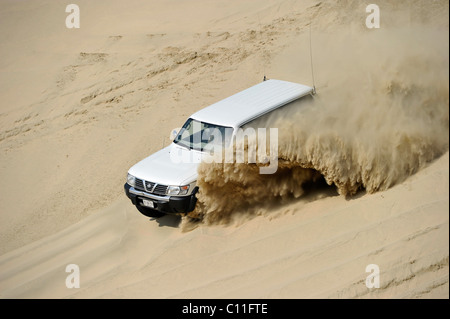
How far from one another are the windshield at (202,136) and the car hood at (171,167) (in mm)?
139

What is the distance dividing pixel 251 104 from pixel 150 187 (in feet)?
7.04

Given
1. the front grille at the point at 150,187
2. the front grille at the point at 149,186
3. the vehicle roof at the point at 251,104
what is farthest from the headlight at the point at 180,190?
the vehicle roof at the point at 251,104

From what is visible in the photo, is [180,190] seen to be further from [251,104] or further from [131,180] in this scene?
[251,104]

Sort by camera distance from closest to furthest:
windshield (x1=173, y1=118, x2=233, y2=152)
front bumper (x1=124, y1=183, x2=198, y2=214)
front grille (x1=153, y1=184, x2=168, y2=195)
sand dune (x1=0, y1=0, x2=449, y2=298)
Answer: sand dune (x1=0, y1=0, x2=449, y2=298) < front bumper (x1=124, y1=183, x2=198, y2=214) < front grille (x1=153, y1=184, x2=168, y2=195) < windshield (x1=173, y1=118, x2=233, y2=152)

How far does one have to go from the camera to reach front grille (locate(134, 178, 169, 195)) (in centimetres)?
879

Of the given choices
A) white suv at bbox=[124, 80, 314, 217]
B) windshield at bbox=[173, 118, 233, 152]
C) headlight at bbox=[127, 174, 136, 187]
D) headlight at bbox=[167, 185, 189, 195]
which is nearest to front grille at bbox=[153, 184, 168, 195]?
white suv at bbox=[124, 80, 314, 217]

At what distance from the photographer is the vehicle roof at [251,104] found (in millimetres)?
9312

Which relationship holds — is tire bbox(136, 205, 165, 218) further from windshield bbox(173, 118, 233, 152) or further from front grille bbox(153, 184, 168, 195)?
windshield bbox(173, 118, 233, 152)

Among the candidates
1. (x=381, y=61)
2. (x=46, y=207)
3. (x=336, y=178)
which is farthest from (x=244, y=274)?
(x=46, y=207)

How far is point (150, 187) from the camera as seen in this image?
8945 mm

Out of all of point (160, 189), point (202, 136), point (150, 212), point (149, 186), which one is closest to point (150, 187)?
point (149, 186)

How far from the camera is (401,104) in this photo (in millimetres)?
8383

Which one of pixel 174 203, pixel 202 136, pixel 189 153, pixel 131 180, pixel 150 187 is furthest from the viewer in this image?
pixel 202 136
